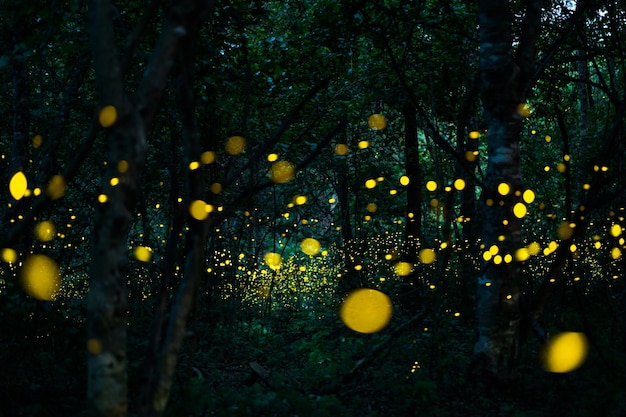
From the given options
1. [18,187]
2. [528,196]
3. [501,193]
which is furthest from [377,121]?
[18,187]

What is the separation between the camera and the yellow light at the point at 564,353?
648 cm

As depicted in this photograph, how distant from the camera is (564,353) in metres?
6.84

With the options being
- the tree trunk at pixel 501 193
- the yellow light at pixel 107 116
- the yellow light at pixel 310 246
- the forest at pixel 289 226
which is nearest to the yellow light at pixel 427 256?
the forest at pixel 289 226

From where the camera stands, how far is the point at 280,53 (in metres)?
10.9

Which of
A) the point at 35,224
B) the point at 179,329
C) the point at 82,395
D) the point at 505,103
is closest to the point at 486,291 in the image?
the point at 505,103

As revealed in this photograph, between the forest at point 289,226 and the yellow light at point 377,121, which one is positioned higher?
the yellow light at point 377,121

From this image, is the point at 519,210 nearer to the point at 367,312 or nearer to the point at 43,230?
the point at 367,312

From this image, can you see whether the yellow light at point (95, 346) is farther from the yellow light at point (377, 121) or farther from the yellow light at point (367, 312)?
the yellow light at point (377, 121)

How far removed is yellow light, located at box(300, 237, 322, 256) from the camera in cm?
1557

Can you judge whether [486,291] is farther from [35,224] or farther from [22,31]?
[22,31]

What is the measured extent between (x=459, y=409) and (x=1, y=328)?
15.4 feet

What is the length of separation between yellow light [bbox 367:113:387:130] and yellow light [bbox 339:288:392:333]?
13.4ft

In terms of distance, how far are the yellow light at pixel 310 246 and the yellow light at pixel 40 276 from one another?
8.12 m

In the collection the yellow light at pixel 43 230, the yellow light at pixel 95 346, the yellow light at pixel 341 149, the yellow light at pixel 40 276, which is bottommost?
the yellow light at pixel 95 346
